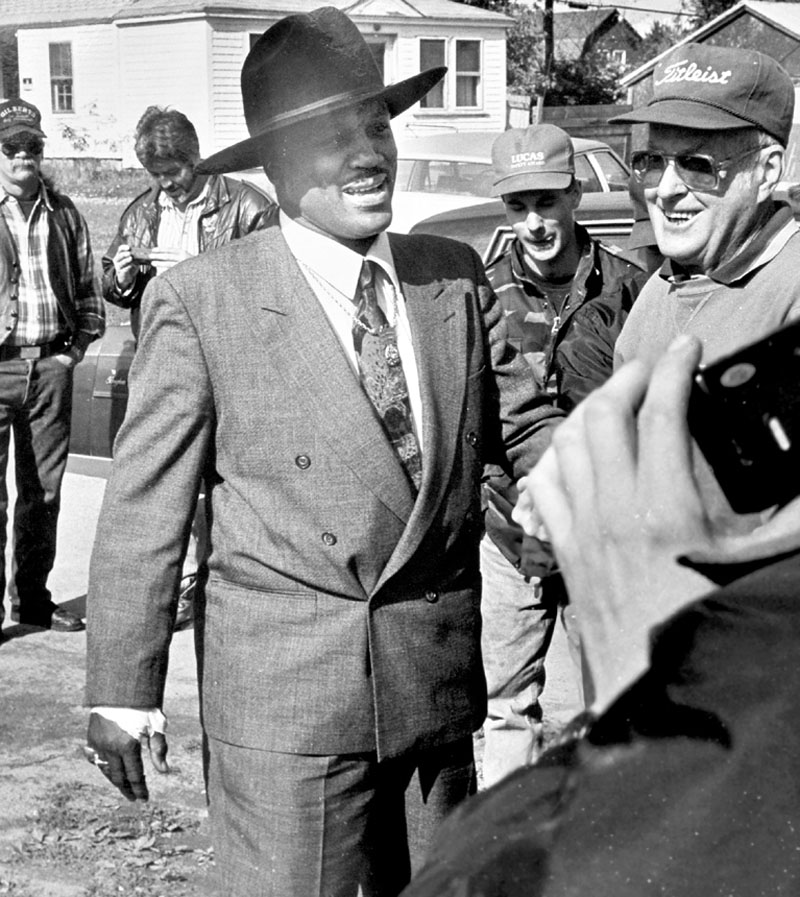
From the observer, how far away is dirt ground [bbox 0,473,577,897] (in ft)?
13.5

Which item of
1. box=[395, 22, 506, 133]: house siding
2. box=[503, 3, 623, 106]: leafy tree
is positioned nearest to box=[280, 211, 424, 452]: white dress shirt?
box=[395, 22, 506, 133]: house siding

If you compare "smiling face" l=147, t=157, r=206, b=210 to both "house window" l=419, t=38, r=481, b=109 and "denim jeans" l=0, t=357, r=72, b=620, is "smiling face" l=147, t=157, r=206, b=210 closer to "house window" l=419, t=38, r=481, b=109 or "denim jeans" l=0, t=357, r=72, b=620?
"denim jeans" l=0, t=357, r=72, b=620

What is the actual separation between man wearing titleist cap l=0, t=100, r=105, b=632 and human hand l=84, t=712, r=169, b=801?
11.2 feet

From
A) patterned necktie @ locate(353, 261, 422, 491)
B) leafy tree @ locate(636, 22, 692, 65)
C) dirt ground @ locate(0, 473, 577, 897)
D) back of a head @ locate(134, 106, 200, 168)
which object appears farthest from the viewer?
leafy tree @ locate(636, 22, 692, 65)

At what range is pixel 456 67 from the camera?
111 feet

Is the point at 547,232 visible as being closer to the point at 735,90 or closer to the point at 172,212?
the point at 735,90

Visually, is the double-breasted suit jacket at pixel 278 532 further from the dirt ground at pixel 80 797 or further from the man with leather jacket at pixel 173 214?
the man with leather jacket at pixel 173 214

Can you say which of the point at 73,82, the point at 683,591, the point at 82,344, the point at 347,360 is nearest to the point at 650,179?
the point at 347,360

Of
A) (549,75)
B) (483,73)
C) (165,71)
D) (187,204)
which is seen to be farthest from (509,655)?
(549,75)

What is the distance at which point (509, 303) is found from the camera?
15.3 ft

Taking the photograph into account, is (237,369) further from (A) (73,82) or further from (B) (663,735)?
(A) (73,82)

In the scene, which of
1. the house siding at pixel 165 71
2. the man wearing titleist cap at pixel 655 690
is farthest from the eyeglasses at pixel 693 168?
the house siding at pixel 165 71

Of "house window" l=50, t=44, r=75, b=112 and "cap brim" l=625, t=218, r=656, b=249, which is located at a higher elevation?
"cap brim" l=625, t=218, r=656, b=249

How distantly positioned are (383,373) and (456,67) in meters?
32.1
